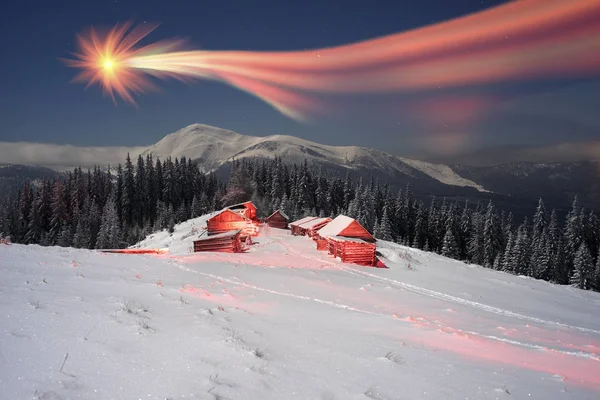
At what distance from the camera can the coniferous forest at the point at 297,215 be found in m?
64.9

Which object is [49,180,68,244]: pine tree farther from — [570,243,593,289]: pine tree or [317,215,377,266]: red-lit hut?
[570,243,593,289]: pine tree

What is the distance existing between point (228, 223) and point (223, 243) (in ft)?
69.6

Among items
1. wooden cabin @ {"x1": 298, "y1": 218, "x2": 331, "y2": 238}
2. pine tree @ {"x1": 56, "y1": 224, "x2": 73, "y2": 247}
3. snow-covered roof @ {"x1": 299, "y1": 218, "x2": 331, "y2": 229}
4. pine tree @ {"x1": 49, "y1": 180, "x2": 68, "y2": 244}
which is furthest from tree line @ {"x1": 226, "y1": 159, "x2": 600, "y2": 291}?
pine tree @ {"x1": 49, "y1": 180, "x2": 68, "y2": 244}

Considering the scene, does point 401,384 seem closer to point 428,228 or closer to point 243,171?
point 428,228

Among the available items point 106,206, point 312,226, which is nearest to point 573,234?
point 312,226

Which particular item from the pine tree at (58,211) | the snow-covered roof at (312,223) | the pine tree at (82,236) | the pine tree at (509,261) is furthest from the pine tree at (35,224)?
the pine tree at (509,261)

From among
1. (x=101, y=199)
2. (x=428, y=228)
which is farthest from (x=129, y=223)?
(x=428, y=228)

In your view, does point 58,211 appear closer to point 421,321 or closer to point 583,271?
point 421,321

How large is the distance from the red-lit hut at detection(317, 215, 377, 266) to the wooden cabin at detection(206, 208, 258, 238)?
19.0 metres

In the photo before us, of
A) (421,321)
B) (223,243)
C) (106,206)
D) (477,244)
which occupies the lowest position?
(106,206)

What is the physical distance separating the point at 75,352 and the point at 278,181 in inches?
3574

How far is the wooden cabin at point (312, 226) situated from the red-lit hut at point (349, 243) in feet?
30.9

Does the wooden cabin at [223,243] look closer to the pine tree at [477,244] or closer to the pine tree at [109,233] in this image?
the pine tree at [109,233]

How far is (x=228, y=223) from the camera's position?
55750 mm
